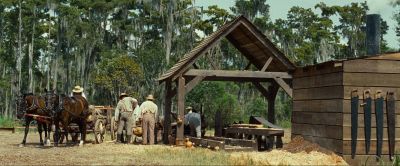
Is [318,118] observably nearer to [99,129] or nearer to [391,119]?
[391,119]

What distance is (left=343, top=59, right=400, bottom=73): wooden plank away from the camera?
12695 millimetres

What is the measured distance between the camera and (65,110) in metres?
18.1

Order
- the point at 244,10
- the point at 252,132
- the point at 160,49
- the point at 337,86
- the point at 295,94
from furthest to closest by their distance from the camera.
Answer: the point at 244,10
the point at 160,49
the point at 252,132
the point at 295,94
the point at 337,86

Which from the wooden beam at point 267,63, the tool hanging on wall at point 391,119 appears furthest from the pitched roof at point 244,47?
the tool hanging on wall at point 391,119

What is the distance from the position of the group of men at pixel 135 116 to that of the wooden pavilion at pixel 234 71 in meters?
1.01

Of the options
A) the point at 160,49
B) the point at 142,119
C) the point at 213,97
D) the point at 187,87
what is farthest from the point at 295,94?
the point at 160,49

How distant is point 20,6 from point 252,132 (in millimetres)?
54680

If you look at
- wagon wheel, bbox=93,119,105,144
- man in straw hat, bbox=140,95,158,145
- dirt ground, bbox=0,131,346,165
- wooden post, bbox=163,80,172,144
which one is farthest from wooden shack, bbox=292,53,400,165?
wagon wheel, bbox=93,119,105,144

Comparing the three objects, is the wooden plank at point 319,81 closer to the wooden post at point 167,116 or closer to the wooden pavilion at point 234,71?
the wooden pavilion at point 234,71

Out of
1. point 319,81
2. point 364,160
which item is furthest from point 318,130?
point 364,160

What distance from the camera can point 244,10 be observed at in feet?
205

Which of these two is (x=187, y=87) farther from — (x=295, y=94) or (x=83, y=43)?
(x=83, y=43)

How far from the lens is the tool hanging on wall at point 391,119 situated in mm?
12648

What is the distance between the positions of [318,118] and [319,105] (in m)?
0.33
